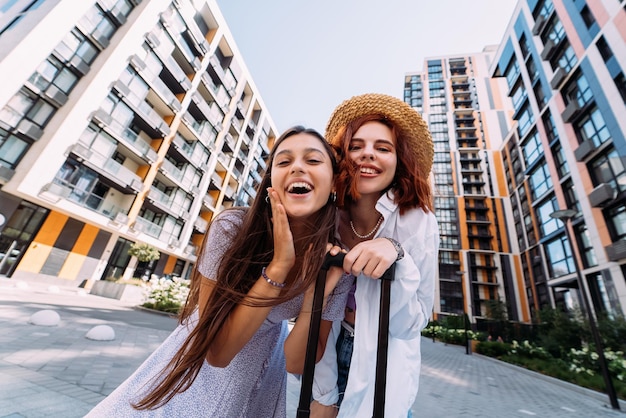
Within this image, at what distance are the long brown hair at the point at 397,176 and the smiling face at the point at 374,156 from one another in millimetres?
34

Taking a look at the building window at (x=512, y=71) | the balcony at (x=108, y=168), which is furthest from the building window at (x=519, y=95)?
the balcony at (x=108, y=168)

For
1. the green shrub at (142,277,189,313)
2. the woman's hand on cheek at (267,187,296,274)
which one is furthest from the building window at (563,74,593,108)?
the green shrub at (142,277,189,313)

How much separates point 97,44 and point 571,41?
29114mm

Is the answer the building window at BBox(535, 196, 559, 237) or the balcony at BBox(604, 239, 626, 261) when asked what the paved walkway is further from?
the building window at BBox(535, 196, 559, 237)

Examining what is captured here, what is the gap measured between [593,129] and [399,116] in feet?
70.3

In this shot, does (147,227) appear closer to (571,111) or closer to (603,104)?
(603,104)

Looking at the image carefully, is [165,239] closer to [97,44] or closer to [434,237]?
[97,44]

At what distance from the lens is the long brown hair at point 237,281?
1008 mm

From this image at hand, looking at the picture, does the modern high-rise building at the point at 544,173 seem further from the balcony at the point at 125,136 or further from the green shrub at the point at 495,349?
the balcony at the point at 125,136

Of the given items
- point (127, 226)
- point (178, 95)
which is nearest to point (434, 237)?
point (127, 226)

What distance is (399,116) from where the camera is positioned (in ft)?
5.49

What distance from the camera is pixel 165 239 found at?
21.8 m

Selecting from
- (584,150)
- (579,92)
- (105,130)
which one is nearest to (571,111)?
(579,92)

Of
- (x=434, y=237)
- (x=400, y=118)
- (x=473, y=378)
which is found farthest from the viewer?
(x=473, y=378)
